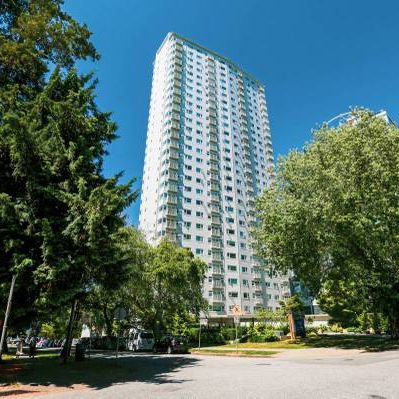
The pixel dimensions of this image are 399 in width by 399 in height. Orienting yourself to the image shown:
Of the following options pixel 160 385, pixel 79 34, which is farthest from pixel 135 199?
pixel 79 34

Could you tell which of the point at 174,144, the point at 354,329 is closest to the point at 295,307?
the point at 354,329

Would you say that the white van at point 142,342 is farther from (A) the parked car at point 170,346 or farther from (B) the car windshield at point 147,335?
(A) the parked car at point 170,346

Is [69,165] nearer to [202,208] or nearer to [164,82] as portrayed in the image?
[202,208]

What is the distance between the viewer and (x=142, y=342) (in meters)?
33.4

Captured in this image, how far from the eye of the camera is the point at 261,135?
102562 millimetres

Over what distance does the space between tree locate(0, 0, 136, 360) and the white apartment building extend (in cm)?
4865

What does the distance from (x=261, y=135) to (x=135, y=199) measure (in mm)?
92260

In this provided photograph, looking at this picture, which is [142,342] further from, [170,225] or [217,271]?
[217,271]

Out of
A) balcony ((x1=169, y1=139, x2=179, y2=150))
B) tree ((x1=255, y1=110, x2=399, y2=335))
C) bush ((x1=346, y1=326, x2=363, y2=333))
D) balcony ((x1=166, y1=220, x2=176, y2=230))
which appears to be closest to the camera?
tree ((x1=255, y1=110, x2=399, y2=335))

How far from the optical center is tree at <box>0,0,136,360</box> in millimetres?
12102

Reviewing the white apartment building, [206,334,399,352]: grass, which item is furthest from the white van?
the white apartment building

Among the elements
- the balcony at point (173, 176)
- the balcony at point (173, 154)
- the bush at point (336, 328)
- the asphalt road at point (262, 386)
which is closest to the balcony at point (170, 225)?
the balcony at point (173, 176)

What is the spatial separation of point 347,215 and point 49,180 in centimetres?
1785

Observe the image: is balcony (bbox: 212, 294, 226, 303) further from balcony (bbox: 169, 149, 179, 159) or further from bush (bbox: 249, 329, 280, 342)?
balcony (bbox: 169, 149, 179, 159)
